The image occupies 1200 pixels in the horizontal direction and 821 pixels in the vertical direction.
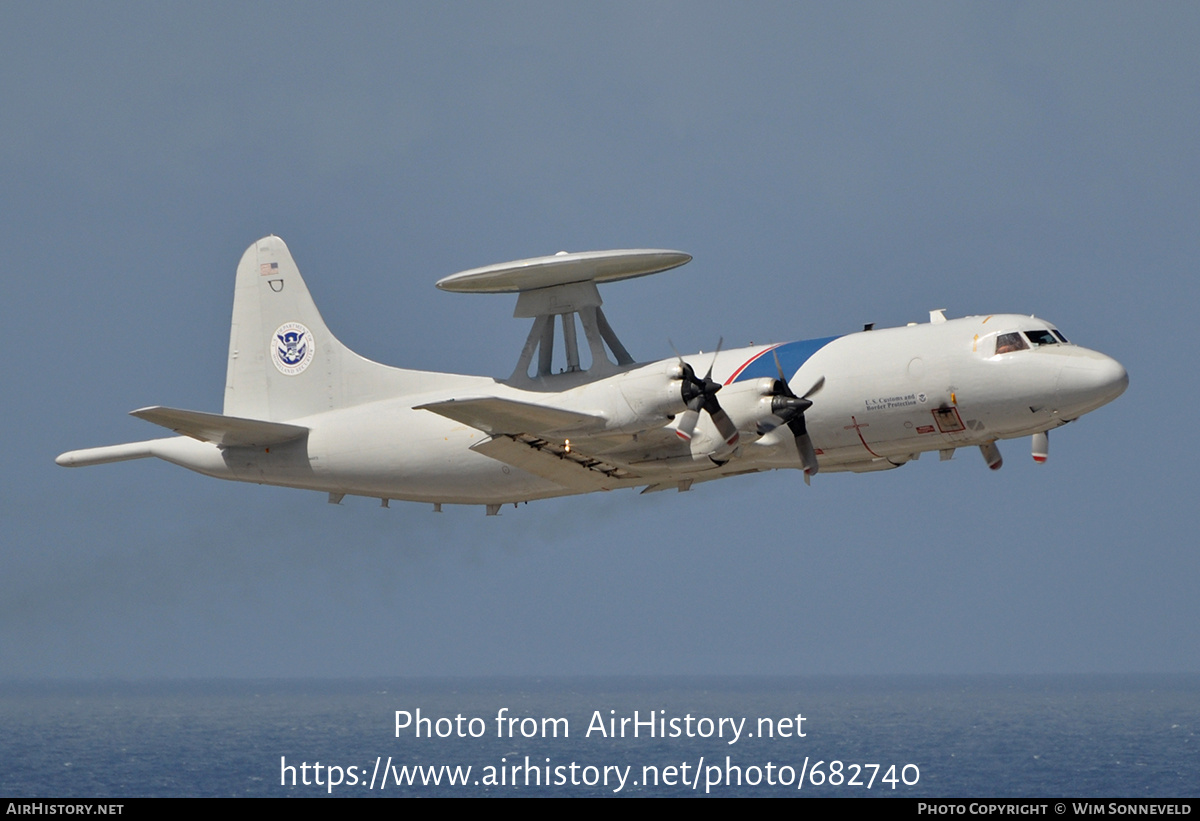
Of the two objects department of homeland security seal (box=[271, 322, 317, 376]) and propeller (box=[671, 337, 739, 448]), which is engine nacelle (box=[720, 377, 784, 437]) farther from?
department of homeland security seal (box=[271, 322, 317, 376])

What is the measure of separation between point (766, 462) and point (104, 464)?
13.8 meters

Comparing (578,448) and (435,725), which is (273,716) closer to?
(435,725)

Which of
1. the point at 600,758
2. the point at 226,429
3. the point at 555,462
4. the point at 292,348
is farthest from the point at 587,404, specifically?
the point at 600,758

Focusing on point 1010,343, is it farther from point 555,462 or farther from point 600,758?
point 600,758

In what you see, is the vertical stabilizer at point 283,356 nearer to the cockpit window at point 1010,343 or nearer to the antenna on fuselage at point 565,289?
the antenna on fuselage at point 565,289

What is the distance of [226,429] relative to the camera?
88.4 feet

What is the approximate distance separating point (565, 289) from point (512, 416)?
199 inches

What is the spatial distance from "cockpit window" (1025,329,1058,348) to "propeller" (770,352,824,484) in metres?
3.54

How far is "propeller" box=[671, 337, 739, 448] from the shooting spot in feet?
73.5

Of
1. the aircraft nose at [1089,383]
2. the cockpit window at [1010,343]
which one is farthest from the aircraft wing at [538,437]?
the aircraft nose at [1089,383]

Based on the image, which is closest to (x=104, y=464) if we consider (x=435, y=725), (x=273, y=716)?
(x=435, y=725)

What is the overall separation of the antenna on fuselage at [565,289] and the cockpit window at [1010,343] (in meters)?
6.79

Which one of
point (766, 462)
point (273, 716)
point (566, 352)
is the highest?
point (566, 352)

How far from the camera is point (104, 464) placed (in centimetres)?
2828
